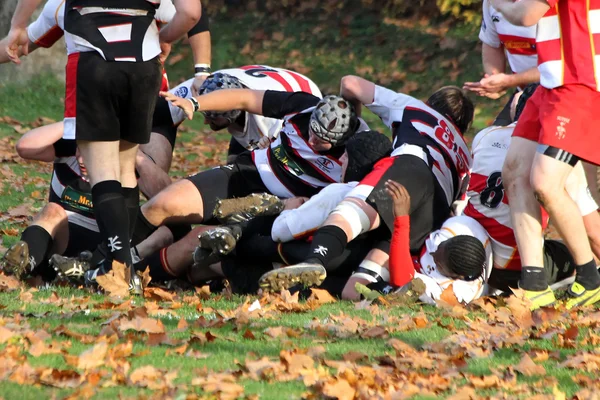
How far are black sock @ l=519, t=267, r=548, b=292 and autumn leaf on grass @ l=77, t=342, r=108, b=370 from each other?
2.60 m

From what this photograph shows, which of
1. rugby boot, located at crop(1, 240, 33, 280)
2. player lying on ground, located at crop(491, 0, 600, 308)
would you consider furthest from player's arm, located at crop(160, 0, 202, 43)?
player lying on ground, located at crop(491, 0, 600, 308)

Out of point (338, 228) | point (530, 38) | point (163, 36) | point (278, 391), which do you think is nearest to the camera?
point (278, 391)

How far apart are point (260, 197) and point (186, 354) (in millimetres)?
2606

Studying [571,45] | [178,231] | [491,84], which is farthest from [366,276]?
[571,45]

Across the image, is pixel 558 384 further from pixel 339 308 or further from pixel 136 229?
pixel 136 229

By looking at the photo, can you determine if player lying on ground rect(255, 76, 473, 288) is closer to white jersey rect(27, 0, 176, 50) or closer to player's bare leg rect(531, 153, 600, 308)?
player's bare leg rect(531, 153, 600, 308)

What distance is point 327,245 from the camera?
6.41 metres

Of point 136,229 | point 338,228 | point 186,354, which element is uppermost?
point 186,354

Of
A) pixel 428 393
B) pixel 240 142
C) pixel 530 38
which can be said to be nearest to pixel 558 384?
pixel 428 393

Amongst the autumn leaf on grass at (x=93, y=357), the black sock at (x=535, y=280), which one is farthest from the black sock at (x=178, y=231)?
the autumn leaf on grass at (x=93, y=357)

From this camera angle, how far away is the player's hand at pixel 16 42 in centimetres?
691

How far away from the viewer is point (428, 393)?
168 inches

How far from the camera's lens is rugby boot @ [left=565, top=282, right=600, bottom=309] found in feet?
20.0

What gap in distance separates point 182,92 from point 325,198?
200 cm
